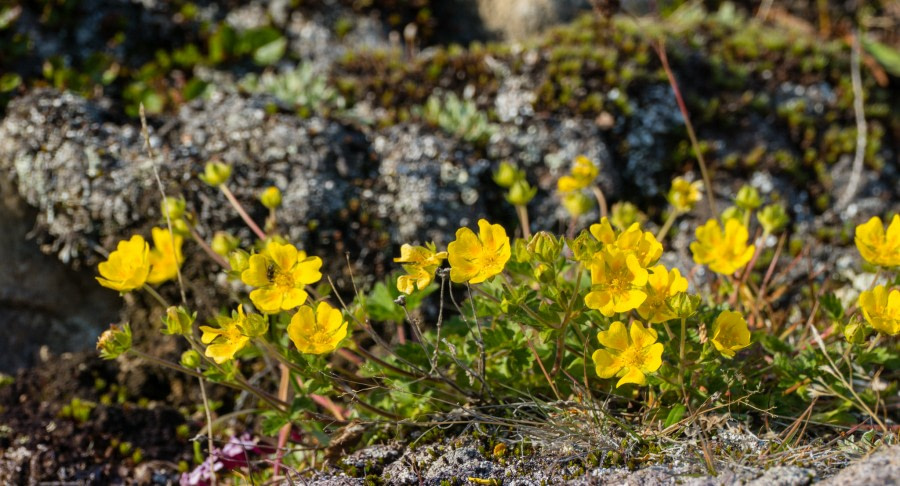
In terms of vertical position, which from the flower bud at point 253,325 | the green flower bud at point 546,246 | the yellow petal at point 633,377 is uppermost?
the green flower bud at point 546,246

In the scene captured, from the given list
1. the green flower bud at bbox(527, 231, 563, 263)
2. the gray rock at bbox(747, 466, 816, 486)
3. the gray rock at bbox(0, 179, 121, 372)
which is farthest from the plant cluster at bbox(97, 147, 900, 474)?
the gray rock at bbox(0, 179, 121, 372)

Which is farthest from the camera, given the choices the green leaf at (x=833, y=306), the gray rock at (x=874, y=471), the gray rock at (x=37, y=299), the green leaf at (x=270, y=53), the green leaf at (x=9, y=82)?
the green leaf at (x=270, y=53)

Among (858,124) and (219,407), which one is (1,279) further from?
(858,124)

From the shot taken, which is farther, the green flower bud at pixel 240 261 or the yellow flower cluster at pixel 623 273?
the green flower bud at pixel 240 261

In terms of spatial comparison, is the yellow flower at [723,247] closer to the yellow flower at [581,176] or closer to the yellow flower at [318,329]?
the yellow flower at [581,176]

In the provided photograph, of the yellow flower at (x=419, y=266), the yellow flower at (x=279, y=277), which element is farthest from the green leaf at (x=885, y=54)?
the yellow flower at (x=279, y=277)

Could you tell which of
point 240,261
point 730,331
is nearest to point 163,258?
point 240,261
